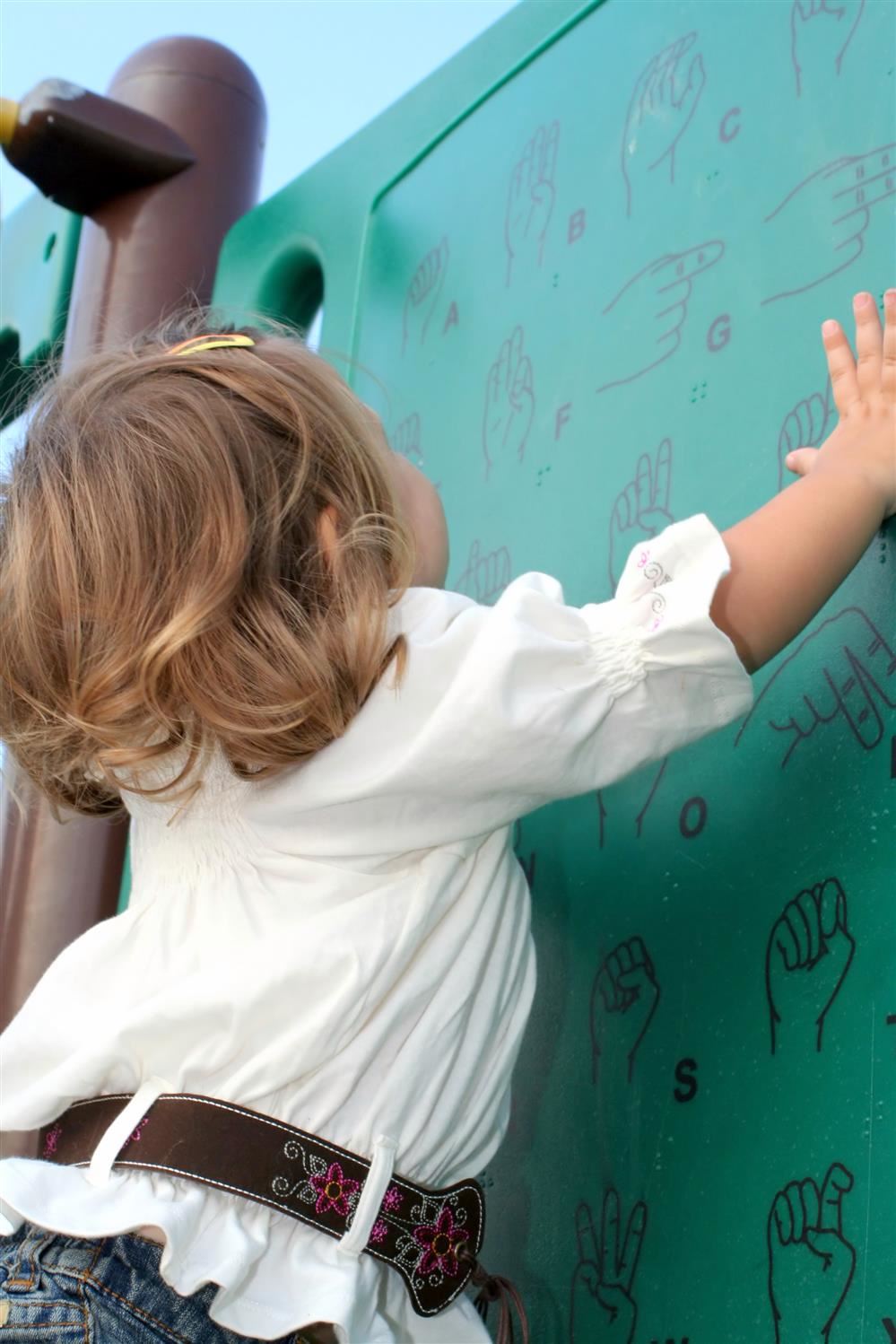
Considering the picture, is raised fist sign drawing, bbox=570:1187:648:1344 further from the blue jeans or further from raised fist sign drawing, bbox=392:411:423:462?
raised fist sign drawing, bbox=392:411:423:462

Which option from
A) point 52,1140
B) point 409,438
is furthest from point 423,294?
point 52,1140

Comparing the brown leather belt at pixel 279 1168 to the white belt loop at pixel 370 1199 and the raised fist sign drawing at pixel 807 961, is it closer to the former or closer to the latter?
the white belt loop at pixel 370 1199

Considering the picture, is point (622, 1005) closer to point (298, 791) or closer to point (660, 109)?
point (298, 791)

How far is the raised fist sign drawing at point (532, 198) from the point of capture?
116cm

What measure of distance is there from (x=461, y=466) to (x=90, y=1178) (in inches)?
26.0

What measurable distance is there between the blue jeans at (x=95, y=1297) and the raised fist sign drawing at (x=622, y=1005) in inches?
10.4

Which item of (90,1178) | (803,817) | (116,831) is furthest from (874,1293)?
(116,831)

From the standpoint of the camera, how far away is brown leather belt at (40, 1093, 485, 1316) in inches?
26.8

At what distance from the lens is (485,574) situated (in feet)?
3.62

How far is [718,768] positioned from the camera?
812mm

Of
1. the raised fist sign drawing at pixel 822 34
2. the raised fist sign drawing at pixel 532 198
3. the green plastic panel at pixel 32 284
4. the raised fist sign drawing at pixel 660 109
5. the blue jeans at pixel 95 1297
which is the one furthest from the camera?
the green plastic panel at pixel 32 284

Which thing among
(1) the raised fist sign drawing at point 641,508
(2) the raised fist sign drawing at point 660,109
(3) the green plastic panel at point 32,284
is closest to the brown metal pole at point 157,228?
(3) the green plastic panel at point 32,284

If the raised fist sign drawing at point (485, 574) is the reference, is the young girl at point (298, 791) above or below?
below

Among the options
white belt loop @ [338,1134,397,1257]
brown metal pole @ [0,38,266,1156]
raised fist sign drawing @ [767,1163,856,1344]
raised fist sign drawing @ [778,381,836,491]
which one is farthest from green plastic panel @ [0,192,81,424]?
raised fist sign drawing @ [767,1163,856,1344]
